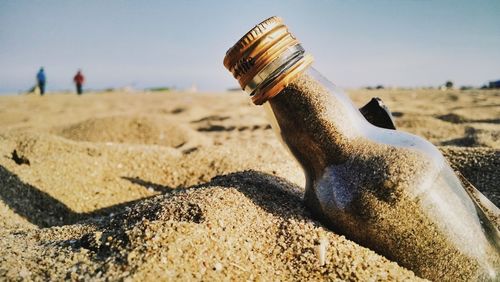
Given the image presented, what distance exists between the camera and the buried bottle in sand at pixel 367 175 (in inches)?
43.6

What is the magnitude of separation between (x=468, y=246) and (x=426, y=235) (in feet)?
0.42

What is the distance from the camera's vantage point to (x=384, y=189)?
1.11 metres

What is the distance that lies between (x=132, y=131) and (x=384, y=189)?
4.30 m

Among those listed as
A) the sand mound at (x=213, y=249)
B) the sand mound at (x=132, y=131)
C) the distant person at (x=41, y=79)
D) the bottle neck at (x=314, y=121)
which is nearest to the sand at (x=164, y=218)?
the sand mound at (x=213, y=249)

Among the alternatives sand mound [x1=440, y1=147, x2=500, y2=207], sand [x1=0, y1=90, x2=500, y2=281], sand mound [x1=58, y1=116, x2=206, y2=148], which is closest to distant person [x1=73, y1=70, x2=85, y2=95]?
sand mound [x1=58, y1=116, x2=206, y2=148]

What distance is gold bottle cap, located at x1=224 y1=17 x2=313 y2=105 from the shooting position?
112 cm

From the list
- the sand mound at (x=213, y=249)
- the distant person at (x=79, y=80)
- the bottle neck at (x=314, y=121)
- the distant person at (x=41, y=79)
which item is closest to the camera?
the sand mound at (x=213, y=249)

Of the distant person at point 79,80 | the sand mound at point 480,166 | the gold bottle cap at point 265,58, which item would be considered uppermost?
the gold bottle cap at point 265,58

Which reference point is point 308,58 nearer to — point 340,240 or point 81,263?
point 340,240

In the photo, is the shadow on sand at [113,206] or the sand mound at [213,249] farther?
the shadow on sand at [113,206]

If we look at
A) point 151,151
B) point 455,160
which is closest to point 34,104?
point 151,151

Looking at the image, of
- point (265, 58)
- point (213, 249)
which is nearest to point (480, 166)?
point (265, 58)

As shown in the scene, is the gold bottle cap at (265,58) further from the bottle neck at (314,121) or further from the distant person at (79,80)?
the distant person at (79,80)

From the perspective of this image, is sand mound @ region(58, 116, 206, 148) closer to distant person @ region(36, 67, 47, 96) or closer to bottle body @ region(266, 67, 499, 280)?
bottle body @ region(266, 67, 499, 280)
